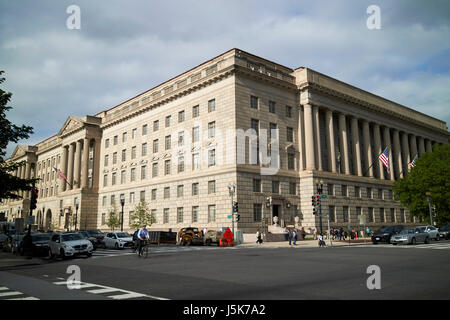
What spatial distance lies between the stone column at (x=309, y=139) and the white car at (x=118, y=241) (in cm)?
2713

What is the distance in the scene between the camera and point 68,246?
2423cm

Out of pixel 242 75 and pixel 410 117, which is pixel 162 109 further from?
pixel 410 117

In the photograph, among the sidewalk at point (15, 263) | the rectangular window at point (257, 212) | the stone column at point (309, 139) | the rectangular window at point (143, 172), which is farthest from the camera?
the rectangular window at point (143, 172)

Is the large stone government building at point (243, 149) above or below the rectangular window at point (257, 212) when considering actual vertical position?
above

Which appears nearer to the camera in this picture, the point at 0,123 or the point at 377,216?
the point at 0,123

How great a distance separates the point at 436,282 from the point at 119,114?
2511 inches

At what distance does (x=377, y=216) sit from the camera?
5928 cm

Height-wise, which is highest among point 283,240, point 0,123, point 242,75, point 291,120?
point 242,75

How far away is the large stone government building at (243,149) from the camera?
1838 inches

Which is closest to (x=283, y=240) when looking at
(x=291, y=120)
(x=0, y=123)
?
(x=291, y=120)

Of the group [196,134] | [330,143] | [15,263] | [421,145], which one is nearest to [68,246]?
[15,263]

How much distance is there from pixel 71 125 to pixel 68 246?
61623 millimetres

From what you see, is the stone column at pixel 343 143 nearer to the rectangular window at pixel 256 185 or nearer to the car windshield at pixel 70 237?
the rectangular window at pixel 256 185

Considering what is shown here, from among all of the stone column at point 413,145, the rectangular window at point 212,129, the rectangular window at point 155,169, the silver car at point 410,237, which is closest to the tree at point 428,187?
the stone column at point 413,145
